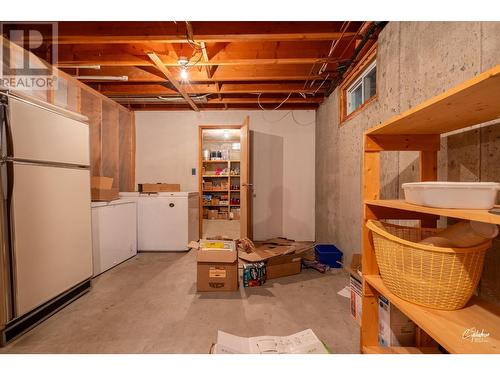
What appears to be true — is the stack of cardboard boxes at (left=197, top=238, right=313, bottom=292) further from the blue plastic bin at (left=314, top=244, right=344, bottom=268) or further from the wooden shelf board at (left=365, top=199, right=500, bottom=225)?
the wooden shelf board at (left=365, top=199, right=500, bottom=225)

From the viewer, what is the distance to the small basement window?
226 cm

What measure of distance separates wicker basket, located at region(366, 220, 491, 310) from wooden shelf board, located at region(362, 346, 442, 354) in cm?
43

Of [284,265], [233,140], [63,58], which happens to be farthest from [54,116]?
[233,140]

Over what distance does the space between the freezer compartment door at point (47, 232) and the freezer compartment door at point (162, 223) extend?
125 centimetres

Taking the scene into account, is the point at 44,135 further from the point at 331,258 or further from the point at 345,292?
the point at 331,258

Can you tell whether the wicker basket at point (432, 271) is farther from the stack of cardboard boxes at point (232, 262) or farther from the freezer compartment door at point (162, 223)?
the freezer compartment door at point (162, 223)

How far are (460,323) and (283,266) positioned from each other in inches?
70.2

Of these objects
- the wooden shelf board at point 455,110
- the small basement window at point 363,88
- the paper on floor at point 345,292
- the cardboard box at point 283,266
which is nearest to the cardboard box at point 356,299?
the paper on floor at point 345,292

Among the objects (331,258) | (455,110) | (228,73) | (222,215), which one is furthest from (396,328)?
(222,215)

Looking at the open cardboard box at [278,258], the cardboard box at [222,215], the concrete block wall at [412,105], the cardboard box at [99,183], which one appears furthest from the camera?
the cardboard box at [222,215]

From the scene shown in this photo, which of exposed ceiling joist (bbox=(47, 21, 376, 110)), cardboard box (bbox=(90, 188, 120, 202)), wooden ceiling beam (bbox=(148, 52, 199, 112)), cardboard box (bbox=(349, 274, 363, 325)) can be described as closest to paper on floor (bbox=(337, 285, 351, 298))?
cardboard box (bbox=(349, 274, 363, 325))
